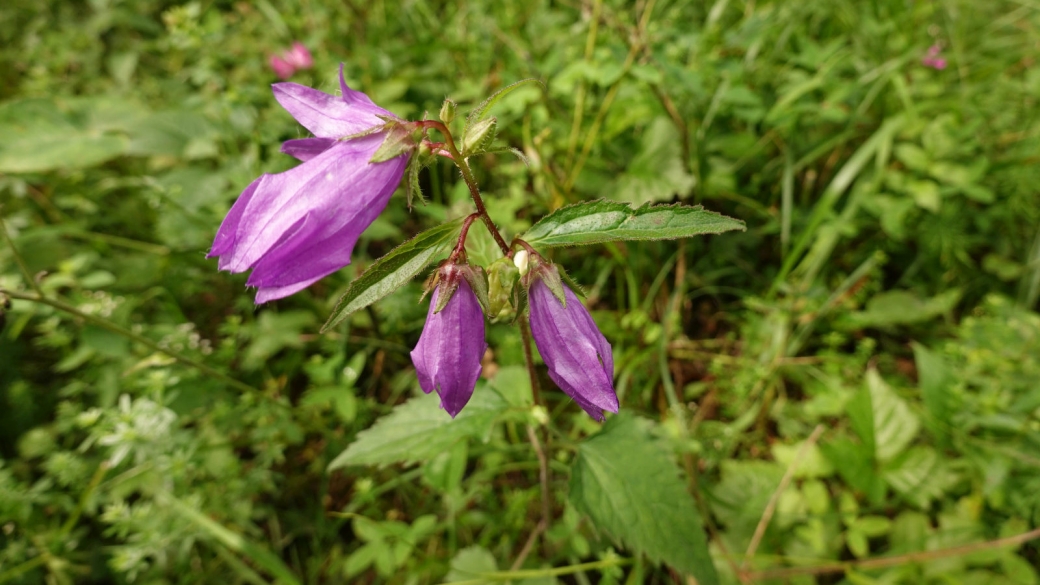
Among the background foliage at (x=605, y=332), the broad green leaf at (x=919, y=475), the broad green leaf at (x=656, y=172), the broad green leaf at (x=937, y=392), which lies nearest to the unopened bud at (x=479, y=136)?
the background foliage at (x=605, y=332)

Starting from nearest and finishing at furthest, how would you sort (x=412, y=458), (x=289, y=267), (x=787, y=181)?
(x=289, y=267)
(x=412, y=458)
(x=787, y=181)

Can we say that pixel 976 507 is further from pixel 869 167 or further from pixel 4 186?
pixel 4 186

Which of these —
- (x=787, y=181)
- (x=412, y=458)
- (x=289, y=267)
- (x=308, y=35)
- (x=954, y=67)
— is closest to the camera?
(x=289, y=267)

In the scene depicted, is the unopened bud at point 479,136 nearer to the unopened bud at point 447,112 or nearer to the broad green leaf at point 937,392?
the unopened bud at point 447,112

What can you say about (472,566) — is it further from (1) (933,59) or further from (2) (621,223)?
(1) (933,59)

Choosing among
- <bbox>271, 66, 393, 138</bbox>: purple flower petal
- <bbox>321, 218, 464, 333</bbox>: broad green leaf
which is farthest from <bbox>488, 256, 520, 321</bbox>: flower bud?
<bbox>271, 66, 393, 138</bbox>: purple flower petal

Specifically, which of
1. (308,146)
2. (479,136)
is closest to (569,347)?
(479,136)

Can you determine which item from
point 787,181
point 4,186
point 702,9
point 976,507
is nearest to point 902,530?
point 976,507
